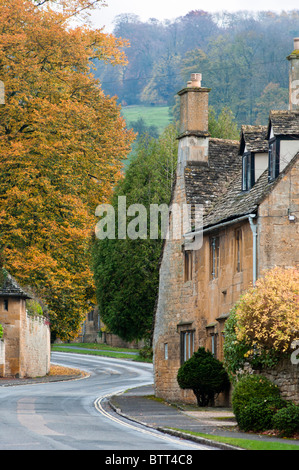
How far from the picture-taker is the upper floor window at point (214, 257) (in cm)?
3070

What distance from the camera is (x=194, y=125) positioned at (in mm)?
34438

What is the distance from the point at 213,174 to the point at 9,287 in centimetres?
1725

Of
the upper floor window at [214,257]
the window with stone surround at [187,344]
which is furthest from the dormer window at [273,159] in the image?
the window with stone surround at [187,344]

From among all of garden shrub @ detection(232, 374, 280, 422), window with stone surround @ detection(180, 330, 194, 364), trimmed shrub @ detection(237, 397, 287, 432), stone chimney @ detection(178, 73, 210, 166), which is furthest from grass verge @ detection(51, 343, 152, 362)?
trimmed shrub @ detection(237, 397, 287, 432)

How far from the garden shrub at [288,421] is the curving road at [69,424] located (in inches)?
109

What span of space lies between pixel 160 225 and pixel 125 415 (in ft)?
93.6

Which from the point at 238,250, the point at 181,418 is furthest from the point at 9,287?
the point at 181,418

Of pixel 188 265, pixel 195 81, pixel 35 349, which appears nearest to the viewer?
pixel 188 265

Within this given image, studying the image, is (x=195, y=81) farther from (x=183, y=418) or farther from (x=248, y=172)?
(x=183, y=418)

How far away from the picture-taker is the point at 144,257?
→ 50.8m

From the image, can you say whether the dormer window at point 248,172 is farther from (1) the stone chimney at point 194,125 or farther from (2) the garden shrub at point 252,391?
(2) the garden shrub at point 252,391

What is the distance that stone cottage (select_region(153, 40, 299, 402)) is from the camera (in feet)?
87.9
